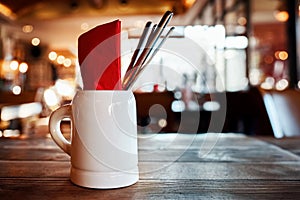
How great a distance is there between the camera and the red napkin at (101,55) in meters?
0.43

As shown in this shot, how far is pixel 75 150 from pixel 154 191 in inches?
5.3

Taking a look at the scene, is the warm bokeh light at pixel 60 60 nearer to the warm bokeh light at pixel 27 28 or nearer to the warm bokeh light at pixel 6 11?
the warm bokeh light at pixel 27 28

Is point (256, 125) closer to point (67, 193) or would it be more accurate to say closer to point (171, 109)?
point (171, 109)

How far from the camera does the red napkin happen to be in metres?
0.43

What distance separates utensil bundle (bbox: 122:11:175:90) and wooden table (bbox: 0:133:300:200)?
0.56 ft

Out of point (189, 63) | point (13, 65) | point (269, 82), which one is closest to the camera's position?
point (189, 63)

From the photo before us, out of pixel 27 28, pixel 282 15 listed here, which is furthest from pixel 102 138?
pixel 27 28

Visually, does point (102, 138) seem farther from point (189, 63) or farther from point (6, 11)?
point (6, 11)

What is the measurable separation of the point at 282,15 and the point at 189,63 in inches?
106

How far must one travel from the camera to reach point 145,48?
16.7 inches

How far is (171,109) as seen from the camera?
5.94 ft

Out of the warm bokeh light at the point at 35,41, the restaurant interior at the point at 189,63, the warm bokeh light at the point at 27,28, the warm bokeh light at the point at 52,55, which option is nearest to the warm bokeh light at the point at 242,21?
the restaurant interior at the point at 189,63

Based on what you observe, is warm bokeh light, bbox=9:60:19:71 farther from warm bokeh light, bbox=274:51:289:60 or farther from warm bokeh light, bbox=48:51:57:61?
warm bokeh light, bbox=274:51:289:60

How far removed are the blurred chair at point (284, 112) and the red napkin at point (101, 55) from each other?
0.96 m
